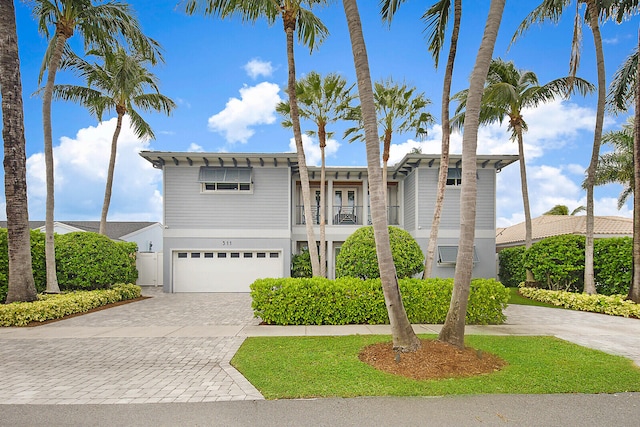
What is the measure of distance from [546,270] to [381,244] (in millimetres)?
11242

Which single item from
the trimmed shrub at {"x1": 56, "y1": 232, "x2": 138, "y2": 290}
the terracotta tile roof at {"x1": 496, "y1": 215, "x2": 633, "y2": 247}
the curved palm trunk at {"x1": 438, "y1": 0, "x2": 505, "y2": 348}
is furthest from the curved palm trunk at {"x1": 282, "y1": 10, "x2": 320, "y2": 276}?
the terracotta tile roof at {"x1": 496, "y1": 215, "x2": 633, "y2": 247}

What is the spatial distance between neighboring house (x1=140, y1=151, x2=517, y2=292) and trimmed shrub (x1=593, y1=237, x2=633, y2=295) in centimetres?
456

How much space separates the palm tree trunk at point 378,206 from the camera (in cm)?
575

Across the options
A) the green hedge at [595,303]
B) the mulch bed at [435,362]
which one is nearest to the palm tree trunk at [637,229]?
the green hedge at [595,303]

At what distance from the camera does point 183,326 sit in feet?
29.7

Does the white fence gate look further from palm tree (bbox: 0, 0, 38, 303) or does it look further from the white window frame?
the white window frame

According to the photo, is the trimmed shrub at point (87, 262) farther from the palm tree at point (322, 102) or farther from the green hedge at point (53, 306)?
the palm tree at point (322, 102)

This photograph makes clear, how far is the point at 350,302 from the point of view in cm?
898

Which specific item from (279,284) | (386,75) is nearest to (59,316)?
(279,284)

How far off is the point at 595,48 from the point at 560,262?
7511 millimetres

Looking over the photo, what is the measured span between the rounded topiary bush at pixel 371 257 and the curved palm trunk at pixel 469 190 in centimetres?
389

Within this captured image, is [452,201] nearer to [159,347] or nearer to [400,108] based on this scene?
[400,108]

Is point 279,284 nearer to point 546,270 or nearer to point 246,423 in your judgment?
point 246,423

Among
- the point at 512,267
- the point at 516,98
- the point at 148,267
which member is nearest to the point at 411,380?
the point at 516,98
